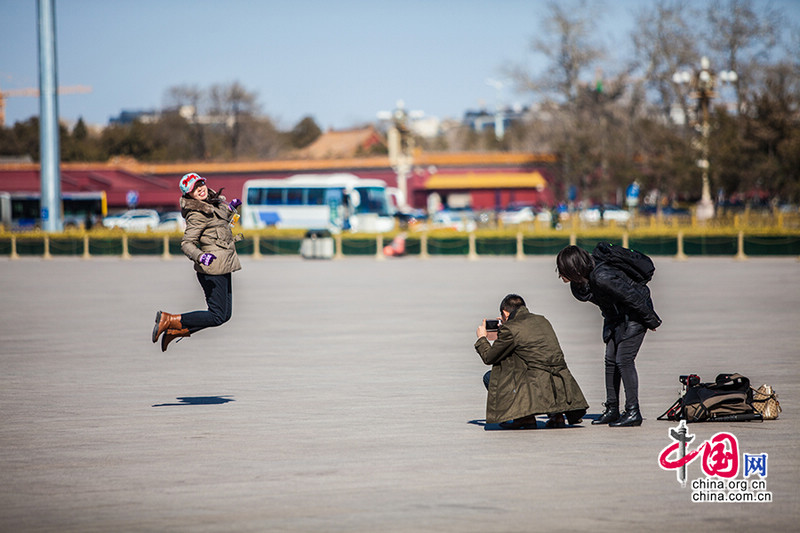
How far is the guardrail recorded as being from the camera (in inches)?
1411

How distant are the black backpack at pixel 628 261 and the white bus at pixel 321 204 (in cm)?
4156

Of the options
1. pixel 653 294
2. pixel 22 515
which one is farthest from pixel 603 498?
pixel 653 294

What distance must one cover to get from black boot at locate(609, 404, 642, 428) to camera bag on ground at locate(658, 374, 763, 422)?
0.27 meters

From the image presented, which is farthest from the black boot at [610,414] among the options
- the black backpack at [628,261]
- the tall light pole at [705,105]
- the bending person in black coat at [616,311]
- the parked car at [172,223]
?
the parked car at [172,223]

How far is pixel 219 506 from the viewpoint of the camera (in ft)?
18.5

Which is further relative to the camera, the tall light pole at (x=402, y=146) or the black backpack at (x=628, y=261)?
the tall light pole at (x=402, y=146)

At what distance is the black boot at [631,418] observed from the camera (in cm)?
773

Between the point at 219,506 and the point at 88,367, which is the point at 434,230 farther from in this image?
the point at 219,506

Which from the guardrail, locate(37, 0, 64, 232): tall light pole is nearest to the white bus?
the guardrail

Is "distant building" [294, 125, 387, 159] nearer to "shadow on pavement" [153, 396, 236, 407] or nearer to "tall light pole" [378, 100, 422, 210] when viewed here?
"tall light pole" [378, 100, 422, 210]

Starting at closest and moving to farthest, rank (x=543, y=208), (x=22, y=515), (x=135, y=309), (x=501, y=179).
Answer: (x=22, y=515) → (x=135, y=309) → (x=543, y=208) → (x=501, y=179)

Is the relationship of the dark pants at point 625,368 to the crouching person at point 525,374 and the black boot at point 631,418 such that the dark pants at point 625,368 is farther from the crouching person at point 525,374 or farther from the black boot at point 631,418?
the crouching person at point 525,374

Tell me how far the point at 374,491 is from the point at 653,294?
1626cm

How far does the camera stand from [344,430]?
25.6ft
